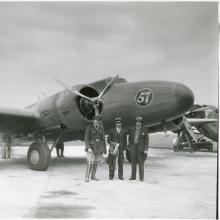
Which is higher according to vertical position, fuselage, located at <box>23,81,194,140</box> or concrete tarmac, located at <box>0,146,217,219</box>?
fuselage, located at <box>23,81,194,140</box>

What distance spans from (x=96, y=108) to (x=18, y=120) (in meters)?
2.53

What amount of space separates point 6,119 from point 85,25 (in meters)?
3.75

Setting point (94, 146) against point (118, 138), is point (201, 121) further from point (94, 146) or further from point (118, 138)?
point (94, 146)

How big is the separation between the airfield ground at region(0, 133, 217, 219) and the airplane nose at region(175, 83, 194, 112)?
1856mm

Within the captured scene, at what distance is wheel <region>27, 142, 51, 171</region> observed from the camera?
9852 mm

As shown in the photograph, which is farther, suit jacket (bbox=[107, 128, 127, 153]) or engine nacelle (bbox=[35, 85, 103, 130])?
engine nacelle (bbox=[35, 85, 103, 130])

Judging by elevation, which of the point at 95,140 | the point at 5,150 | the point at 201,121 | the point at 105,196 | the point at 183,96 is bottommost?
the point at 5,150

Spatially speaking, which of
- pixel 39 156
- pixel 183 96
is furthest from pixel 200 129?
pixel 39 156

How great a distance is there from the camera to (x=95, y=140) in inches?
322

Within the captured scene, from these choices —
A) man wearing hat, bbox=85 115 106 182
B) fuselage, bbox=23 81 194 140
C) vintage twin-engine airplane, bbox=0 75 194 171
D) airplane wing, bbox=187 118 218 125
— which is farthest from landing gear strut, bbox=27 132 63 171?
airplane wing, bbox=187 118 218 125

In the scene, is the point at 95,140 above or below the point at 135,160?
above

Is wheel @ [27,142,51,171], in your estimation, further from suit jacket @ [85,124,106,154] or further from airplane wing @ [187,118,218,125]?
airplane wing @ [187,118,218,125]

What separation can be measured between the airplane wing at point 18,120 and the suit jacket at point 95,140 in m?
2.65

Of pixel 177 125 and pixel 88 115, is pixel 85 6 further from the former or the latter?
pixel 177 125
